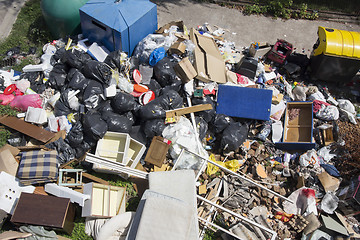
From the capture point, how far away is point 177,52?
586 centimetres

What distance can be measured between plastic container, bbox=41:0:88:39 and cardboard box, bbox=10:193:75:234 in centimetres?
386

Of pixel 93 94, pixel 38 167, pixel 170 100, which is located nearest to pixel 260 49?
pixel 170 100

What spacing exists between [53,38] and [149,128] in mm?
3719

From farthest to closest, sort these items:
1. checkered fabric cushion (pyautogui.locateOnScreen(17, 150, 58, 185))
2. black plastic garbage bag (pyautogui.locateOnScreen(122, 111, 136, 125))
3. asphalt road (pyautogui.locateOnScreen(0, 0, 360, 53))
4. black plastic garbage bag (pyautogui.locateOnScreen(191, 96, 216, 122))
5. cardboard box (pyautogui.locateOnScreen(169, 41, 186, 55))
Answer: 1. asphalt road (pyautogui.locateOnScreen(0, 0, 360, 53))
2. cardboard box (pyautogui.locateOnScreen(169, 41, 186, 55))
3. black plastic garbage bag (pyautogui.locateOnScreen(191, 96, 216, 122))
4. black plastic garbage bag (pyautogui.locateOnScreen(122, 111, 136, 125))
5. checkered fabric cushion (pyautogui.locateOnScreen(17, 150, 58, 185))

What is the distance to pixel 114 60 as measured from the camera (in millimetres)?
5516

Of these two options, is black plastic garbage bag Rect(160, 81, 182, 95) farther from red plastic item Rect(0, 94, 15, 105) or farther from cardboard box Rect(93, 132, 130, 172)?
red plastic item Rect(0, 94, 15, 105)

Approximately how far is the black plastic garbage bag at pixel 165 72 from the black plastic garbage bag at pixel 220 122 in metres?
1.06

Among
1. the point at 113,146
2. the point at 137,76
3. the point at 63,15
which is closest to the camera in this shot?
the point at 113,146

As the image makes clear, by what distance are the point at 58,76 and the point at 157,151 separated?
2526 millimetres

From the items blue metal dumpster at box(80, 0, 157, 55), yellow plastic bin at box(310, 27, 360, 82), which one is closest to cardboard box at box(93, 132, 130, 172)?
blue metal dumpster at box(80, 0, 157, 55)

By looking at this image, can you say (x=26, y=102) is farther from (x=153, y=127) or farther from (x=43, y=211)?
(x=153, y=127)

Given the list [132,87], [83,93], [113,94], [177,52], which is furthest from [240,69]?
[83,93]

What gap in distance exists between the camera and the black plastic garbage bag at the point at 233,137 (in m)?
5.13

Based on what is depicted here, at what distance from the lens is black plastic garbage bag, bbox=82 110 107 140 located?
4.76 meters
